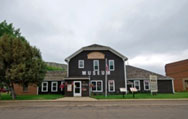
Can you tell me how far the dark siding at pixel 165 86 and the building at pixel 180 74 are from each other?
37.1ft

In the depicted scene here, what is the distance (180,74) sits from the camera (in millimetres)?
34844

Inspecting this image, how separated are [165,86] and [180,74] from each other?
13.1 meters

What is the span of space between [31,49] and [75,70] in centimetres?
736

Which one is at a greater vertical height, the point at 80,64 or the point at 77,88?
the point at 80,64

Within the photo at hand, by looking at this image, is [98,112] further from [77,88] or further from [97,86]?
[97,86]

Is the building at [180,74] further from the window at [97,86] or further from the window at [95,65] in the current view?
the window at [95,65]

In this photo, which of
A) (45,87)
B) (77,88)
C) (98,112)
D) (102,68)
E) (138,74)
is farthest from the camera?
(45,87)

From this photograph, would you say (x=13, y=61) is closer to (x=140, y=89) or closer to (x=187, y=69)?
(x=140, y=89)

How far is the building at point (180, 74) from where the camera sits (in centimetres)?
3341

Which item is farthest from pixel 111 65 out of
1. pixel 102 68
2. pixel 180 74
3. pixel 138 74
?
pixel 180 74

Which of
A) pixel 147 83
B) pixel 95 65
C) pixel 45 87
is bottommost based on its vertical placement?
pixel 45 87

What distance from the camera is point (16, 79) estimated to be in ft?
54.6

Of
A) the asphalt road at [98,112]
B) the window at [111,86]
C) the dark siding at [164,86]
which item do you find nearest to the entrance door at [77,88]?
the window at [111,86]

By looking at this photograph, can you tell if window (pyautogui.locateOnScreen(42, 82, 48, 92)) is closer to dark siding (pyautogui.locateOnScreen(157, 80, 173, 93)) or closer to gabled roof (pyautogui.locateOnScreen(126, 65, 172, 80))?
gabled roof (pyautogui.locateOnScreen(126, 65, 172, 80))
